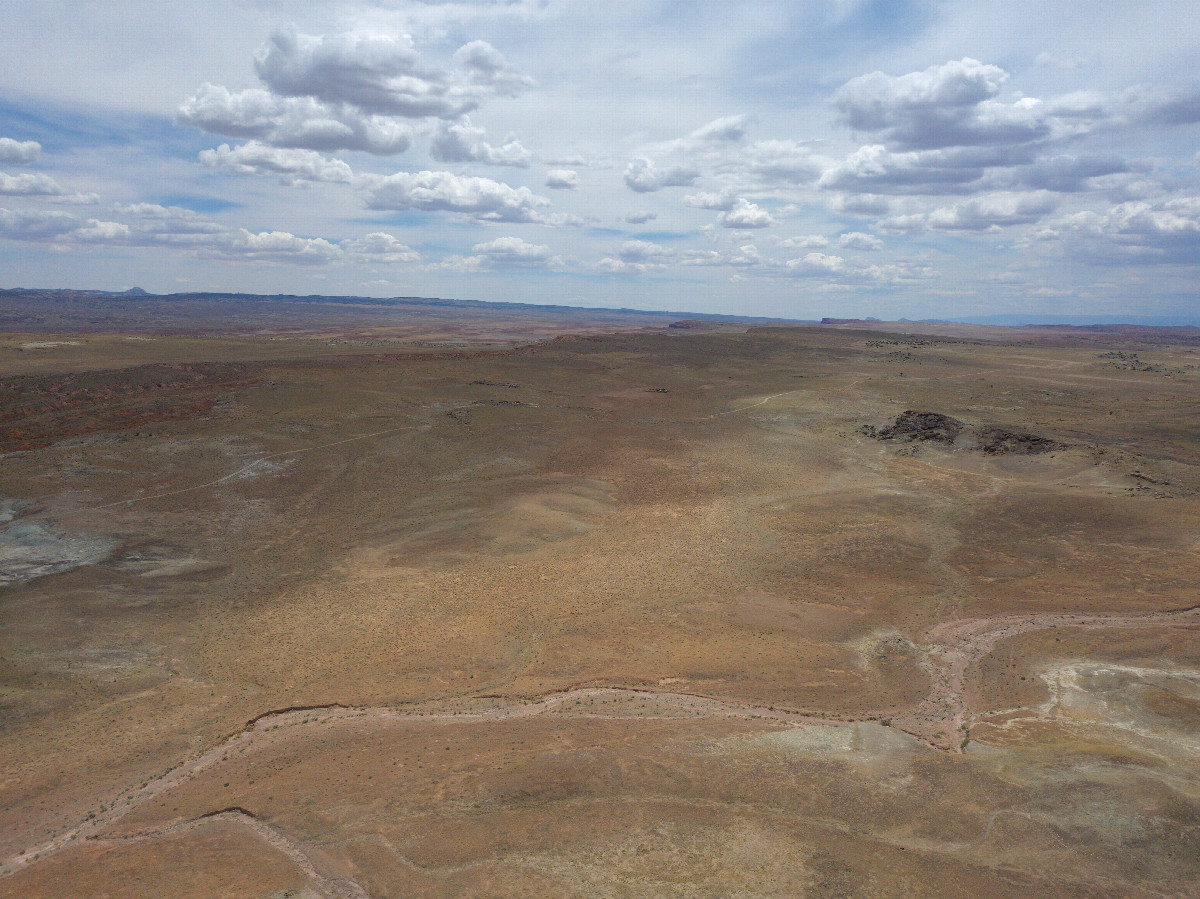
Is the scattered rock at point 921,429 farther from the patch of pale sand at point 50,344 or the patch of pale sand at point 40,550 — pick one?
the patch of pale sand at point 50,344

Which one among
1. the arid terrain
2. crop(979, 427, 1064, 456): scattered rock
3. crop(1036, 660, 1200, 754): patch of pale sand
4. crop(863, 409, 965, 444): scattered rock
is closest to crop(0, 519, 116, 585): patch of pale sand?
the arid terrain

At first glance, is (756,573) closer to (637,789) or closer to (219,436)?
(637,789)

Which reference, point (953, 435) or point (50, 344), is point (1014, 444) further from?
point (50, 344)

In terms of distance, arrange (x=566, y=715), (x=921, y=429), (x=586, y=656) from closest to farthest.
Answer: (x=566, y=715) → (x=586, y=656) → (x=921, y=429)

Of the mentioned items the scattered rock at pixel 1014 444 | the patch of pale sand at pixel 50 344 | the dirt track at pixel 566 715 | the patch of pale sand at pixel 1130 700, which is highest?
the patch of pale sand at pixel 50 344

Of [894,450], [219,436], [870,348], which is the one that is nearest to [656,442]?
[894,450]

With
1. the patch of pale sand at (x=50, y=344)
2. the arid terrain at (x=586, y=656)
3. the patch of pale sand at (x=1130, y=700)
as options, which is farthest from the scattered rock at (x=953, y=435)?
the patch of pale sand at (x=50, y=344)

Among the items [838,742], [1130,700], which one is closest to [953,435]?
[1130,700]

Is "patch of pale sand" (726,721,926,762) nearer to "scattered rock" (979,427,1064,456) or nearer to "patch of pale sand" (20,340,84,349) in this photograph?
"scattered rock" (979,427,1064,456)

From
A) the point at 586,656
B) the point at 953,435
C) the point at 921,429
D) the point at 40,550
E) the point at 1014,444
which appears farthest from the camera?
the point at 921,429
